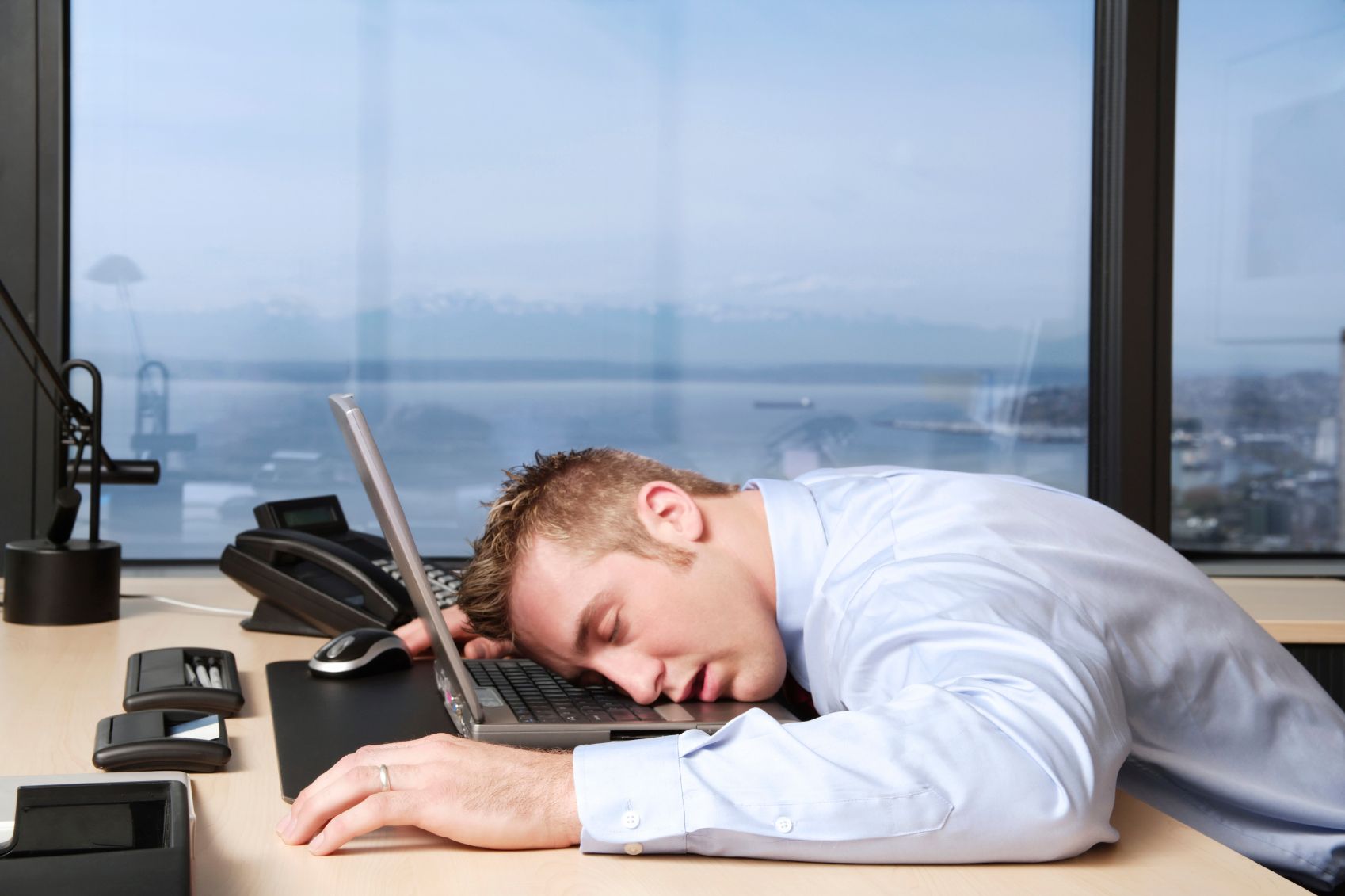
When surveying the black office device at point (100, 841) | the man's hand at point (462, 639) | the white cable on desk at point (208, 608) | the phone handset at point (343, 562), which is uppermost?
the phone handset at point (343, 562)

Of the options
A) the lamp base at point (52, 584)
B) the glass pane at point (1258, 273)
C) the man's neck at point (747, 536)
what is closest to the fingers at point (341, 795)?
the man's neck at point (747, 536)

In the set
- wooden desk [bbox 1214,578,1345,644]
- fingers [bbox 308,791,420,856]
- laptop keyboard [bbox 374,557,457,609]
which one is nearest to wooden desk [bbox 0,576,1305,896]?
fingers [bbox 308,791,420,856]

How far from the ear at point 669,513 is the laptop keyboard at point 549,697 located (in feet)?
0.55

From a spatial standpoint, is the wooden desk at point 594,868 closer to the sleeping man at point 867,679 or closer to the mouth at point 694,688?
the sleeping man at point 867,679

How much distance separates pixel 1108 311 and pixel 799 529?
1.46 metres

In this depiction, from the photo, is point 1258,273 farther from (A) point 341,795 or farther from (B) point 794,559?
(A) point 341,795

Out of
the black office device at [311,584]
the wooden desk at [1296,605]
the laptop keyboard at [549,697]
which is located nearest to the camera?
the laptop keyboard at [549,697]

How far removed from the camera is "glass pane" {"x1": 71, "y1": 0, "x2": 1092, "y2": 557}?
2.14 m

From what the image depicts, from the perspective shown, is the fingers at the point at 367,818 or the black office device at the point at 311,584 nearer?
the fingers at the point at 367,818

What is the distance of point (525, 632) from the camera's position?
3.93ft

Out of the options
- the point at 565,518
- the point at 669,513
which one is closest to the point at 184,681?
the point at 565,518

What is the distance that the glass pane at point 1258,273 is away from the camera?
7.78 ft

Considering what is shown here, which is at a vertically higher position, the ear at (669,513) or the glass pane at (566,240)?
the glass pane at (566,240)

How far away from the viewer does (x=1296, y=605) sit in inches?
78.9
